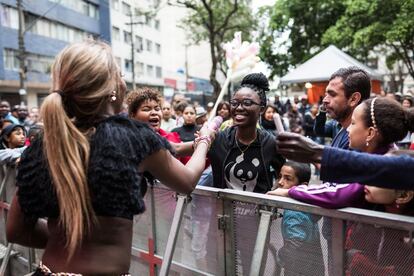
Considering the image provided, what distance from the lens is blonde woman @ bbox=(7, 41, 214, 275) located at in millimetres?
1604

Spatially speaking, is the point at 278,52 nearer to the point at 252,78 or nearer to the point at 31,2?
the point at 31,2

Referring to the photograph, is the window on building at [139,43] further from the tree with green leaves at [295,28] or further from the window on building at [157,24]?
the tree with green leaves at [295,28]

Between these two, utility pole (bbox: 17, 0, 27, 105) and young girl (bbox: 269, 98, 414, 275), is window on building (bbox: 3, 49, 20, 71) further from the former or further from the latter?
young girl (bbox: 269, 98, 414, 275)

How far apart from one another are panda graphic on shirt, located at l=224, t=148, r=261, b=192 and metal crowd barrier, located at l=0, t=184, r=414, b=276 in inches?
17.0

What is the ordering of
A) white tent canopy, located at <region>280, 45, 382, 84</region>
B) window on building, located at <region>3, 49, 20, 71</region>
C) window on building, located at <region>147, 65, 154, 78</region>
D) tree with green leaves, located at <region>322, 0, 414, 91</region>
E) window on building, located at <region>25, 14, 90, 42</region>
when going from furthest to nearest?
window on building, located at <region>147, 65, 154, 78</region>, window on building, located at <region>25, 14, 90, 42</region>, window on building, located at <region>3, 49, 20, 71</region>, tree with green leaves, located at <region>322, 0, 414, 91</region>, white tent canopy, located at <region>280, 45, 382, 84</region>

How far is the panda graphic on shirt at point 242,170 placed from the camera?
3.07 m

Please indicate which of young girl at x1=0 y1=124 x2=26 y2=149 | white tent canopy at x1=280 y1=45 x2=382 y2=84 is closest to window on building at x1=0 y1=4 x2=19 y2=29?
white tent canopy at x1=280 y1=45 x2=382 y2=84

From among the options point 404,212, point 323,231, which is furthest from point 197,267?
point 404,212

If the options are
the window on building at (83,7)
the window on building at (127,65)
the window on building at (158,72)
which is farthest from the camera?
Result: the window on building at (158,72)

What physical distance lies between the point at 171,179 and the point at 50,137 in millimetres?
524

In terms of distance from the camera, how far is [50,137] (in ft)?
5.29

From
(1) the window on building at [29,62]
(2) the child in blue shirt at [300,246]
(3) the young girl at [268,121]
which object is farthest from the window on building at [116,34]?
(2) the child in blue shirt at [300,246]

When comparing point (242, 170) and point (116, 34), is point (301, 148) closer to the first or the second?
point (242, 170)

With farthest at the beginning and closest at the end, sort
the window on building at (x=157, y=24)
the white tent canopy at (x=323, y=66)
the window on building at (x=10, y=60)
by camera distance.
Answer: the window on building at (x=157, y=24), the window on building at (x=10, y=60), the white tent canopy at (x=323, y=66)
